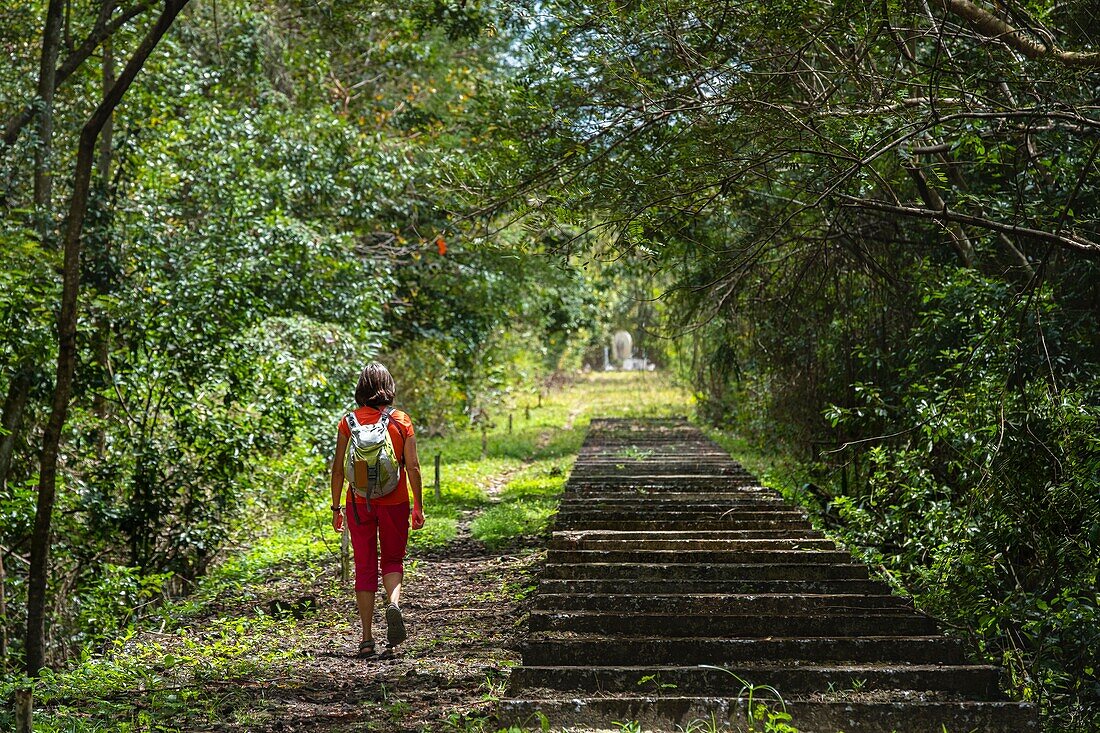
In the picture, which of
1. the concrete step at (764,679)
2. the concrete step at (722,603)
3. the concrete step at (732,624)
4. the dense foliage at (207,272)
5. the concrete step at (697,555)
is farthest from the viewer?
the dense foliage at (207,272)

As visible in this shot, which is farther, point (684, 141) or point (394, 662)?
point (684, 141)

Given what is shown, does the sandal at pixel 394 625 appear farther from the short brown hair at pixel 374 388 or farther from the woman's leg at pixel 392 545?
the short brown hair at pixel 374 388

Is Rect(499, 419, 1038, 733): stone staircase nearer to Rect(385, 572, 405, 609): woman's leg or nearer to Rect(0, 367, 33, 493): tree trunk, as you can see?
Rect(385, 572, 405, 609): woman's leg

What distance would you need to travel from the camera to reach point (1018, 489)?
5945 mm

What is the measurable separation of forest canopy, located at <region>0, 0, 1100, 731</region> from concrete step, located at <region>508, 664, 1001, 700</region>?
3.34 feet

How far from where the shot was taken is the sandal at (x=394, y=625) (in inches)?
236

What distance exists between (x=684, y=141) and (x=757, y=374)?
24.7 ft

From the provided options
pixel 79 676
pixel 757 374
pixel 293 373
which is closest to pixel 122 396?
pixel 293 373

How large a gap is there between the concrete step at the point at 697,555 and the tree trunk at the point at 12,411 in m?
4.30

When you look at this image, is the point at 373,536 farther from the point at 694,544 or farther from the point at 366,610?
the point at 694,544

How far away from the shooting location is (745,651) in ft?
16.7

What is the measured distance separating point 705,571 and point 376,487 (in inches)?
87.0

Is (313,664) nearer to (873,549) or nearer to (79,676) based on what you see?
(79,676)

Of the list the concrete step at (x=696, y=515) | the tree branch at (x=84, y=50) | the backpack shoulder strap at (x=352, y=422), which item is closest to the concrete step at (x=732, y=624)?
the backpack shoulder strap at (x=352, y=422)
